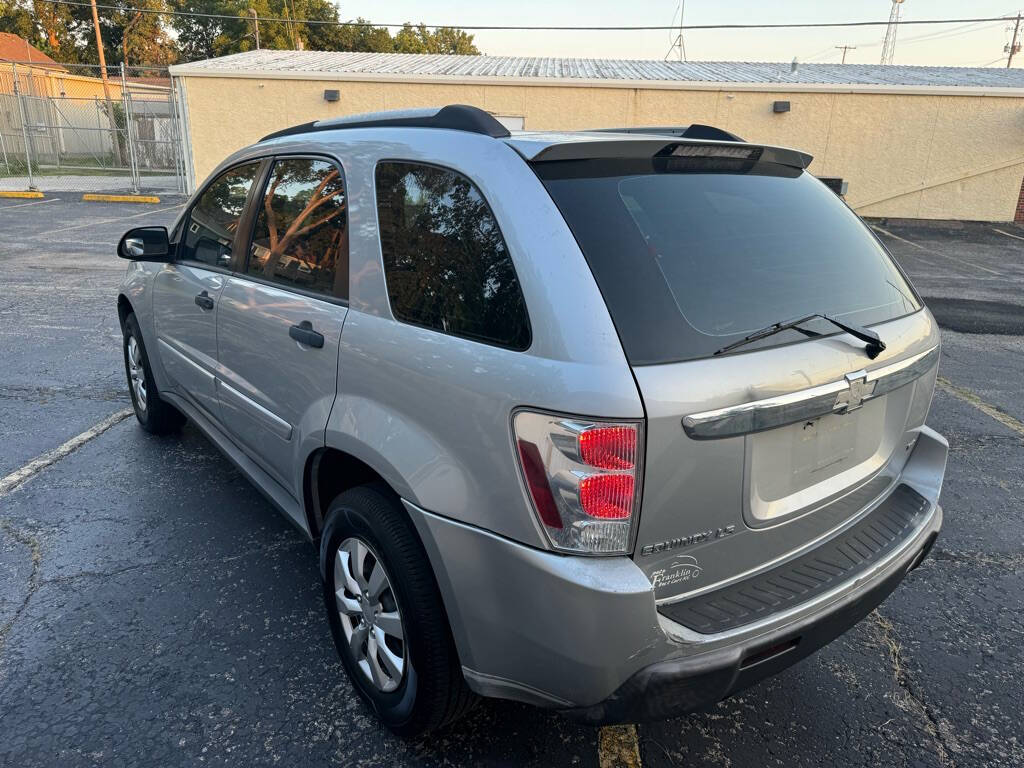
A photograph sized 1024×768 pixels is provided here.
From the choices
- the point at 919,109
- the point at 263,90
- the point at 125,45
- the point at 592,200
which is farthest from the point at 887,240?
the point at 125,45

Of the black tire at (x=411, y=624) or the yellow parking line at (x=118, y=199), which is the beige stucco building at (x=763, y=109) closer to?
the yellow parking line at (x=118, y=199)

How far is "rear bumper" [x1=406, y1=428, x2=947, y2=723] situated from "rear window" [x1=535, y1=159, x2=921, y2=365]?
21.5 inches

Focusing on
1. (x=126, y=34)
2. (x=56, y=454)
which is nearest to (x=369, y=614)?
(x=56, y=454)

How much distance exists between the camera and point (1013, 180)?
18.8 m

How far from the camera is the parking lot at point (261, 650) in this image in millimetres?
2217

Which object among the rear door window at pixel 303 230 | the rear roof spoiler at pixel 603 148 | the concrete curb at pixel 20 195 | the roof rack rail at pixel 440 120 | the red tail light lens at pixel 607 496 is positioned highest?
the roof rack rail at pixel 440 120

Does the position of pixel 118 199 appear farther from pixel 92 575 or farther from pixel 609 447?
pixel 609 447

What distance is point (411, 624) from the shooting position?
1.99 m

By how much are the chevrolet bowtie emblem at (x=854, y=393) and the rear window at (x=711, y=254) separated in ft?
0.47

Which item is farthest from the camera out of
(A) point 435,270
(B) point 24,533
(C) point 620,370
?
(B) point 24,533

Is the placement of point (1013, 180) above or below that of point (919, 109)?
below

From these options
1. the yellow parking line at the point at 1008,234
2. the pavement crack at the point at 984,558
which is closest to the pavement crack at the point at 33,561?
the pavement crack at the point at 984,558

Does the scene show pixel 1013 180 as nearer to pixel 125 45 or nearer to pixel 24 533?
pixel 24 533

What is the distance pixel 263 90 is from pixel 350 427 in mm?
19692
